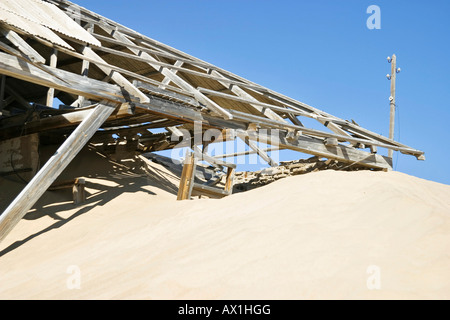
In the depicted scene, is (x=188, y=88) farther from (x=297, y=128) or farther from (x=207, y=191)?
(x=297, y=128)

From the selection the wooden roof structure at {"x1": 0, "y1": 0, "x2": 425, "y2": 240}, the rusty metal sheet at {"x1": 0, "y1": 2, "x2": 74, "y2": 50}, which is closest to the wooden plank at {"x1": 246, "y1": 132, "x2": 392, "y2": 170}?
the wooden roof structure at {"x1": 0, "y1": 0, "x2": 425, "y2": 240}

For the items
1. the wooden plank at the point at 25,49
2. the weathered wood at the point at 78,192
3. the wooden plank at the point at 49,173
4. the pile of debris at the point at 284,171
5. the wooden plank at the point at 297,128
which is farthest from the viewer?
the pile of debris at the point at 284,171

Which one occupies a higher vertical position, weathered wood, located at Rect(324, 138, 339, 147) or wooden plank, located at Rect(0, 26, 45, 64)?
weathered wood, located at Rect(324, 138, 339, 147)

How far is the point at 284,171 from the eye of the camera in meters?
12.4

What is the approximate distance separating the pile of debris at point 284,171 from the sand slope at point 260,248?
4.08 metres

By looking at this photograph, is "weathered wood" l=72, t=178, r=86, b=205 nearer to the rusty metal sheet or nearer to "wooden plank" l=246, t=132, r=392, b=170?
the rusty metal sheet

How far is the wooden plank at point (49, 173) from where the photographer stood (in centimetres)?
635

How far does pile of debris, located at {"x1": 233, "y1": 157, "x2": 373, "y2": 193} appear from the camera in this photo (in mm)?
11492

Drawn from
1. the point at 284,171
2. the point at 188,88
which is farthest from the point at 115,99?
the point at 284,171

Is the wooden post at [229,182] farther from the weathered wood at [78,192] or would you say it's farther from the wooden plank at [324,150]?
the weathered wood at [78,192]

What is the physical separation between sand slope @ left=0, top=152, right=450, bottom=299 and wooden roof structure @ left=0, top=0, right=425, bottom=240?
1177 mm

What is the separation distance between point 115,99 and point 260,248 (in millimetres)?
4098

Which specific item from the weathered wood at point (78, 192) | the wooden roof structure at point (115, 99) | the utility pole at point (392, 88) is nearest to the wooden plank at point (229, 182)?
the wooden roof structure at point (115, 99)

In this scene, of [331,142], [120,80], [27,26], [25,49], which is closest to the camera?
[25,49]
